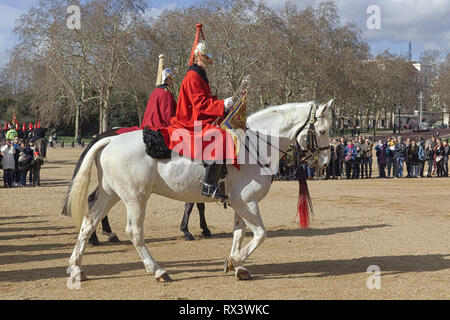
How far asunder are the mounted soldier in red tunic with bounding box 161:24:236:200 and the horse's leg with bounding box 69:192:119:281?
4.07 feet

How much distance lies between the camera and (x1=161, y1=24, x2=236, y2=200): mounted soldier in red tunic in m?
6.80

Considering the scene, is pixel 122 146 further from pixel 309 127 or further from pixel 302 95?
pixel 302 95

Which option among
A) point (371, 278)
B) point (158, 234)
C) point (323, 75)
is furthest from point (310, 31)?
point (371, 278)

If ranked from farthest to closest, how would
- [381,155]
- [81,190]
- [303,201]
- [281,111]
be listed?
[381,155], [303,201], [281,111], [81,190]

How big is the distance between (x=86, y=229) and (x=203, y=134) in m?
2.03

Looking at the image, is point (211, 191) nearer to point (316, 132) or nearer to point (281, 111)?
point (281, 111)

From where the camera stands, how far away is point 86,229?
7043mm

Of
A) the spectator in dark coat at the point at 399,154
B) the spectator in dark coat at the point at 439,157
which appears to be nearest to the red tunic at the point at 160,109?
the spectator in dark coat at the point at 399,154

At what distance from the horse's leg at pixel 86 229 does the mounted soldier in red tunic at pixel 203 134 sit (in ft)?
4.07

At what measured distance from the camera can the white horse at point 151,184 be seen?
6816mm

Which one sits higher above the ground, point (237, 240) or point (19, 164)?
point (19, 164)

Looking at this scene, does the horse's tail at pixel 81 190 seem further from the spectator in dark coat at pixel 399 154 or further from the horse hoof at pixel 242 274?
the spectator in dark coat at pixel 399 154

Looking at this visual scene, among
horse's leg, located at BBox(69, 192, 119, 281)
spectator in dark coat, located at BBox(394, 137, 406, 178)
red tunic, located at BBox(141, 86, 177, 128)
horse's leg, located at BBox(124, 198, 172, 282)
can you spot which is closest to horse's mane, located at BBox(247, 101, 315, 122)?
red tunic, located at BBox(141, 86, 177, 128)

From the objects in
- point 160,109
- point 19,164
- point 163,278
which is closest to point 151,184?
point 163,278
